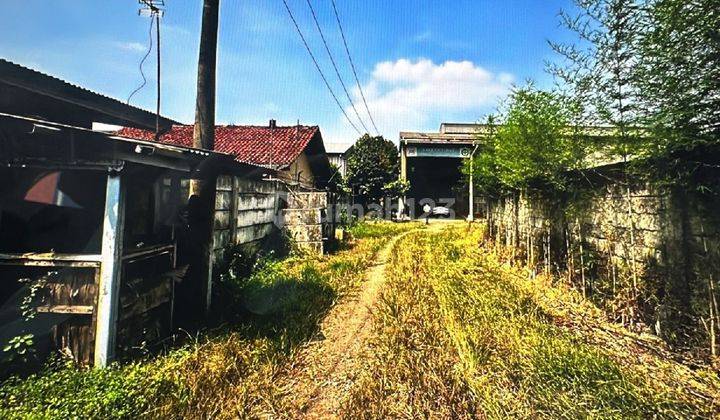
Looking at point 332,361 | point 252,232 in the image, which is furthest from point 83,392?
point 252,232

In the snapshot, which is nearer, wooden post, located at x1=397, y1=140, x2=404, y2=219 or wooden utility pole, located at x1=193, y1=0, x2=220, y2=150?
wooden utility pole, located at x1=193, y1=0, x2=220, y2=150

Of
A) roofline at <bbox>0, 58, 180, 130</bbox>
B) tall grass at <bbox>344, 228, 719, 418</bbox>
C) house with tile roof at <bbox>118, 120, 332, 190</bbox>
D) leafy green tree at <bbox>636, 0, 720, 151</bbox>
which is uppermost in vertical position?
house with tile roof at <bbox>118, 120, 332, 190</bbox>

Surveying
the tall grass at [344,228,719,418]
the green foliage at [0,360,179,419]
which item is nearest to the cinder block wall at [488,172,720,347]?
the tall grass at [344,228,719,418]

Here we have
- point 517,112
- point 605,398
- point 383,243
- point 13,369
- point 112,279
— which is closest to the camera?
point 605,398

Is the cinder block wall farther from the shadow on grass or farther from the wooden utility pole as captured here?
the wooden utility pole

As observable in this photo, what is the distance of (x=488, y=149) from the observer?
351 inches

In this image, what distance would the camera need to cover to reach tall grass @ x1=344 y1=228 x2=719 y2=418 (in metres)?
2.49

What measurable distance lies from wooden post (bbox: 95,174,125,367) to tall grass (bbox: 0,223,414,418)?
201 mm

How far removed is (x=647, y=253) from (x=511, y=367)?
2.20 metres

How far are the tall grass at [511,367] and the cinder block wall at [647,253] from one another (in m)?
0.36

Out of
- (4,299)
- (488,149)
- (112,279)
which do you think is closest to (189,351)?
(112,279)

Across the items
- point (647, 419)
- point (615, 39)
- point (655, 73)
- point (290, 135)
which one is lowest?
point (647, 419)

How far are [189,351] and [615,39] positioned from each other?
528cm

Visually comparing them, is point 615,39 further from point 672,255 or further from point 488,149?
point 488,149
